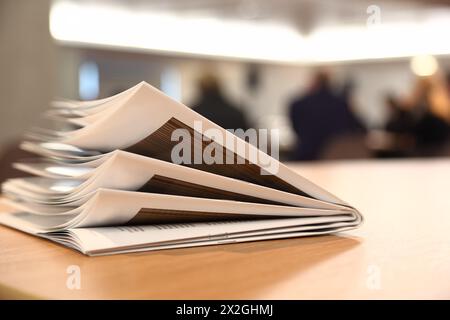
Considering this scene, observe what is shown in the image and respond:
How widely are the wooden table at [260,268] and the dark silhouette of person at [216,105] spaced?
282 cm

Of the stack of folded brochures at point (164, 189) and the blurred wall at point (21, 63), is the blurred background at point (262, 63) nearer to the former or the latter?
the blurred wall at point (21, 63)

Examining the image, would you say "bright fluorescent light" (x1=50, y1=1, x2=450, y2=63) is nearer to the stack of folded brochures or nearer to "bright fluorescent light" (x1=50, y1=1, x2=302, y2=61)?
"bright fluorescent light" (x1=50, y1=1, x2=302, y2=61)

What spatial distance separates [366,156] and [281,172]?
209cm

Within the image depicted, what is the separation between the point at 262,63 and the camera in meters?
9.70

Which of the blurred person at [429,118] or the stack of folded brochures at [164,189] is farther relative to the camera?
the blurred person at [429,118]

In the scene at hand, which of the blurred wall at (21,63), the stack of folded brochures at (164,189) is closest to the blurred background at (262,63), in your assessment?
the blurred wall at (21,63)

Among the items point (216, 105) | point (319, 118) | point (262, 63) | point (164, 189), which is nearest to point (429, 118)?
point (319, 118)

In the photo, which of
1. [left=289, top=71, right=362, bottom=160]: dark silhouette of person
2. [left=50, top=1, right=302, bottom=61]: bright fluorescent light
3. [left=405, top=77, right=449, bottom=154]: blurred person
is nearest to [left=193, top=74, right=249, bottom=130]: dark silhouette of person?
[left=289, top=71, right=362, bottom=160]: dark silhouette of person

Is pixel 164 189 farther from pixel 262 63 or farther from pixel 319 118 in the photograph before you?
pixel 262 63

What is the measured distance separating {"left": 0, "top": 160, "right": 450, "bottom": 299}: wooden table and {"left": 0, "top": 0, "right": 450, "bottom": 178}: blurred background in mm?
413

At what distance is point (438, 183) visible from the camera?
101 centimetres

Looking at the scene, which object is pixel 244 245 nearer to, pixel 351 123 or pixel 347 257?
pixel 347 257

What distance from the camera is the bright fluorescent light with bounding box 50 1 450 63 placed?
22.5ft

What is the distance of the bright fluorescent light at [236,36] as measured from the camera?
6.85 metres
